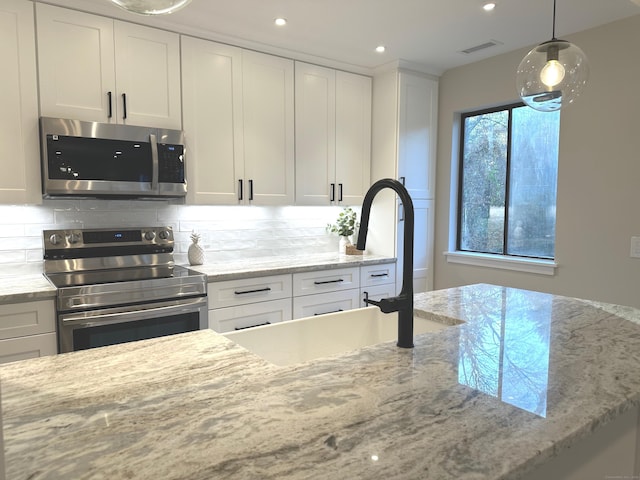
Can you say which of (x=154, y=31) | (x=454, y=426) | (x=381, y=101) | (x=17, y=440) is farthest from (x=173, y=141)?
(x=454, y=426)

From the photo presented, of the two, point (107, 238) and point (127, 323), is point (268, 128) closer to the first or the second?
point (107, 238)

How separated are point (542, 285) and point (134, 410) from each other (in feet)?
10.4

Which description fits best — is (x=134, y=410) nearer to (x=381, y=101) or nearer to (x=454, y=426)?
(x=454, y=426)

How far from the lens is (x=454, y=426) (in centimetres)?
79

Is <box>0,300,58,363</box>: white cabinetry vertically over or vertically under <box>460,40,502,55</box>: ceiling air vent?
under

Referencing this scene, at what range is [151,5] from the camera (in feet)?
3.80

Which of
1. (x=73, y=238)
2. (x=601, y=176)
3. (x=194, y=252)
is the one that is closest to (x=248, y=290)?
(x=194, y=252)

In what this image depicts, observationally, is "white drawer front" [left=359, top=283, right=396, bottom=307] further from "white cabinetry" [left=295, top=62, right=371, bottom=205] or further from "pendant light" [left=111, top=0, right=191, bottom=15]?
"pendant light" [left=111, top=0, right=191, bottom=15]

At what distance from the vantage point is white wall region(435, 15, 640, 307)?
2789 millimetres

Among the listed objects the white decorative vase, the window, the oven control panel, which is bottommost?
the white decorative vase

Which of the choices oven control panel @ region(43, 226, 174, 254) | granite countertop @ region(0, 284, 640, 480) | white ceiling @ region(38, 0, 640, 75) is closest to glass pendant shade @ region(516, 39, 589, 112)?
granite countertop @ region(0, 284, 640, 480)

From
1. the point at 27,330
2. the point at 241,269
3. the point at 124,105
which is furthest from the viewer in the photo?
the point at 241,269

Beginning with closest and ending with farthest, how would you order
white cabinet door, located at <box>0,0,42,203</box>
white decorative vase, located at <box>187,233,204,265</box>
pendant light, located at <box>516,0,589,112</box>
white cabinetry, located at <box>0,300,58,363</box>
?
pendant light, located at <box>516,0,589,112</box>, white cabinetry, located at <box>0,300,58,363</box>, white cabinet door, located at <box>0,0,42,203</box>, white decorative vase, located at <box>187,233,204,265</box>

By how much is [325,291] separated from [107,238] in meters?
1.55
